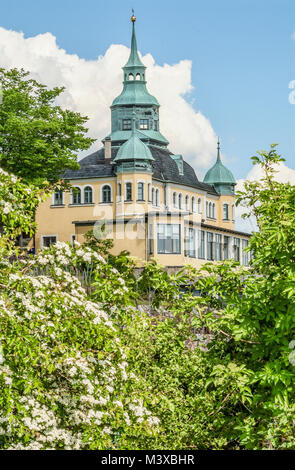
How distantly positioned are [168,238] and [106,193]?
17.6m

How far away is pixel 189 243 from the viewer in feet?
198

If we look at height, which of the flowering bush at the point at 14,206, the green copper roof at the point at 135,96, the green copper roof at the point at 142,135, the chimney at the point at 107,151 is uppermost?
the green copper roof at the point at 135,96

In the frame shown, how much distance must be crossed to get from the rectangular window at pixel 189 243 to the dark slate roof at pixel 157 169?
15.6m

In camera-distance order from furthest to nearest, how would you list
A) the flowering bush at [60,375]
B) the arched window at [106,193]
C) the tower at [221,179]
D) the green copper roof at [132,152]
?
1. the tower at [221,179]
2. the arched window at [106,193]
3. the green copper roof at [132,152]
4. the flowering bush at [60,375]

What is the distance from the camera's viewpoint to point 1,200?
29.9 feet

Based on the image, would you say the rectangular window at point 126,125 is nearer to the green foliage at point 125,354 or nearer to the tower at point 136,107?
the tower at point 136,107

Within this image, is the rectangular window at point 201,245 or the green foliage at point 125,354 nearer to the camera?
the green foliage at point 125,354

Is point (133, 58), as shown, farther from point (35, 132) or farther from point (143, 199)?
point (35, 132)

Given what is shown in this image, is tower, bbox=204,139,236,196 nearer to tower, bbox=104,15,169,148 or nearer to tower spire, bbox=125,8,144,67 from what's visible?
tower, bbox=104,15,169,148

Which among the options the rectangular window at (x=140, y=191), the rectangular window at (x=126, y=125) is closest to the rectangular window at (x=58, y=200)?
the rectangular window at (x=140, y=191)

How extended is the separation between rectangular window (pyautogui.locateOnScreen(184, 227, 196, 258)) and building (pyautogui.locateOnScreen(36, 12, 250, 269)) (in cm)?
7

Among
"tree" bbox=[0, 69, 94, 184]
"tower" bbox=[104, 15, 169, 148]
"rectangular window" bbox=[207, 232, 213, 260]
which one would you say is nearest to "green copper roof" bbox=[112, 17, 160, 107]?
"tower" bbox=[104, 15, 169, 148]

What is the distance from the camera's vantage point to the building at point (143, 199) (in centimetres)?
5969

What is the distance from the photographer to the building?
59.7 m
